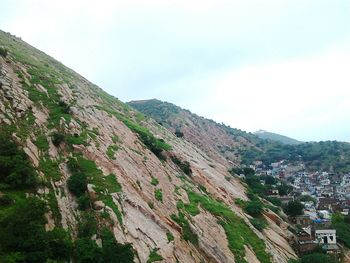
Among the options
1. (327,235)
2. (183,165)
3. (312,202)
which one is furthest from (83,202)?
(312,202)

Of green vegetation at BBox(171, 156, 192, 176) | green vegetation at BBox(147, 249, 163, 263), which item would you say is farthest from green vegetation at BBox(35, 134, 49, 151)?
green vegetation at BBox(171, 156, 192, 176)

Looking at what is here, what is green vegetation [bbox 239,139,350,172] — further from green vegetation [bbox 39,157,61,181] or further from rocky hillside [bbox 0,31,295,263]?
green vegetation [bbox 39,157,61,181]

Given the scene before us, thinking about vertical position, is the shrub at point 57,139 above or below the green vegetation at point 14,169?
above

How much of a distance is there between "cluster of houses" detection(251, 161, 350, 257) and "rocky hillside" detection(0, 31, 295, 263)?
17.3ft

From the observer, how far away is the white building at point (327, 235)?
61094 mm

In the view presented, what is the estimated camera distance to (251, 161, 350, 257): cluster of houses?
58.3m

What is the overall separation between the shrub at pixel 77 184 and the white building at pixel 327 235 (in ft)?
138

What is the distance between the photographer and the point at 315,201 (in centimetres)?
10406

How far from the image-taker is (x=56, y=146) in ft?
129

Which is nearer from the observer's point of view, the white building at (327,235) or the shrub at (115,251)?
the shrub at (115,251)

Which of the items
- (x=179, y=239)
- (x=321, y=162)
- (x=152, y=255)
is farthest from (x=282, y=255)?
(x=321, y=162)

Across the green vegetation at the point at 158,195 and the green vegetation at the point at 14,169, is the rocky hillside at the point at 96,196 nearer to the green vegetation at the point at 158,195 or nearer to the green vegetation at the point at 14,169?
the green vegetation at the point at 14,169

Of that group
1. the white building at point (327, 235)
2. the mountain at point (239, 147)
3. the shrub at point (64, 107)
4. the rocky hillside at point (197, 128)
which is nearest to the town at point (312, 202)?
the white building at point (327, 235)

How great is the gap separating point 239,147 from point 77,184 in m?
152
